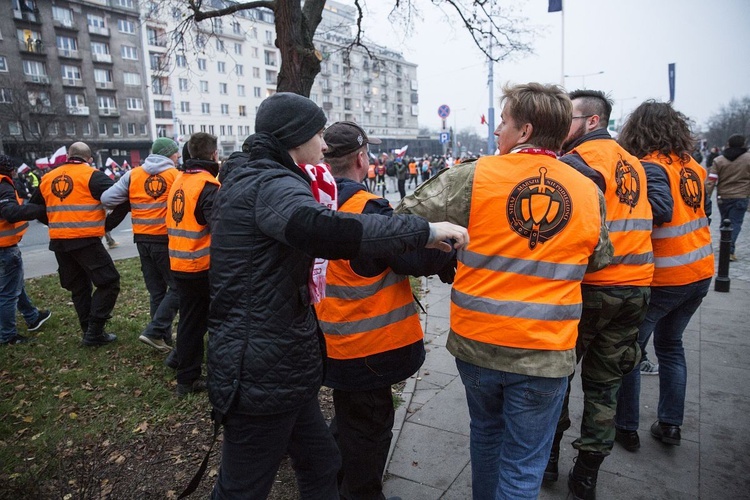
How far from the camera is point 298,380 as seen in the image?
1.95 meters

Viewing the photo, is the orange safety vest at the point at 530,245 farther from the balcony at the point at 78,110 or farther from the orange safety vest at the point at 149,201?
the balcony at the point at 78,110

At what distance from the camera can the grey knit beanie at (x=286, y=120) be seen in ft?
6.51

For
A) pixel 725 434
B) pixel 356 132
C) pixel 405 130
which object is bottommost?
pixel 725 434

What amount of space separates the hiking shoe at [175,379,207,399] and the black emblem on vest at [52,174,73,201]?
2.48 meters

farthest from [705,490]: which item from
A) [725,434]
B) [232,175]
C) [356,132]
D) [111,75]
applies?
[111,75]

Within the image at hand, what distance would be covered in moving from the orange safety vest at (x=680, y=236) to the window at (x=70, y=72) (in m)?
63.4

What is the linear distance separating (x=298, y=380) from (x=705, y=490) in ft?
8.37

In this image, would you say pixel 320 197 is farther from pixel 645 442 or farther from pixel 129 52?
pixel 129 52

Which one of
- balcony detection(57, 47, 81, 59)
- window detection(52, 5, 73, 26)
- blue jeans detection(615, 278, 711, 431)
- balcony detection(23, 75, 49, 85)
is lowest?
blue jeans detection(615, 278, 711, 431)

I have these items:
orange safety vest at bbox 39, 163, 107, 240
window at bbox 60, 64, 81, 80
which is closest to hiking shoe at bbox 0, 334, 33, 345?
orange safety vest at bbox 39, 163, 107, 240

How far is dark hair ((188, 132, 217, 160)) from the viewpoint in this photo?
421cm

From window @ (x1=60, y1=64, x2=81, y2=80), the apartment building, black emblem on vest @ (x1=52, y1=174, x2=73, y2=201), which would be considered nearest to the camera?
black emblem on vest @ (x1=52, y1=174, x2=73, y2=201)

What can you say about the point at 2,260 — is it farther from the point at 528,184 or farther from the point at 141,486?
the point at 528,184

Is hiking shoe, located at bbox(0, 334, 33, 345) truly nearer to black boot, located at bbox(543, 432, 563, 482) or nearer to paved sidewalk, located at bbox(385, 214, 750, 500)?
paved sidewalk, located at bbox(385, 214, 750, 500)
